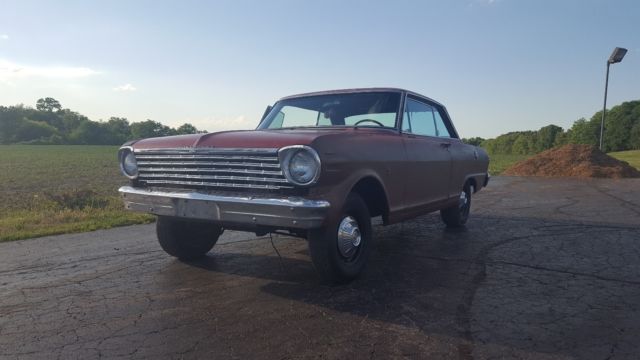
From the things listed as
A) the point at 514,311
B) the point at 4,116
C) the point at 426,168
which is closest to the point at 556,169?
the point at 426,168

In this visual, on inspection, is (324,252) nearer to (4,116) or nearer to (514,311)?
(514,311)

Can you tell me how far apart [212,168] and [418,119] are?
267cm

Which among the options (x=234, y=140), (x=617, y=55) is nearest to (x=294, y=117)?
(x=234, y=140)

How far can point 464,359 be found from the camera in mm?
2627

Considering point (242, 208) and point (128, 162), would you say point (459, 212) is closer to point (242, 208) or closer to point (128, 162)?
point (242, 208)

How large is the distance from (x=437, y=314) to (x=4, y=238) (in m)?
5.76

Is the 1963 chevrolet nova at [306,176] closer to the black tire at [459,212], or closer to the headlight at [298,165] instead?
the headlight at [298,165]

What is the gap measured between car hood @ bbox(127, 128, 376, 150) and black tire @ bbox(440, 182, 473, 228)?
3.32 meters

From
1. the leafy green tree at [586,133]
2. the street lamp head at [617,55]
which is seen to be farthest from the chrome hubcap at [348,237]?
the leafy green tree at [586,133]

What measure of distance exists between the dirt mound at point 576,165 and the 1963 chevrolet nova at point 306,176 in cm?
1441

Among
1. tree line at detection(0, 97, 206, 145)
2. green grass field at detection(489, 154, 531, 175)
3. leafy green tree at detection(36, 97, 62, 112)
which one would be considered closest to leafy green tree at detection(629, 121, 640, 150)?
green grass field at detection(489, 154, 531, 175)

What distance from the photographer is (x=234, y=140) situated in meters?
3.76

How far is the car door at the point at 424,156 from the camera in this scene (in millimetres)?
4897

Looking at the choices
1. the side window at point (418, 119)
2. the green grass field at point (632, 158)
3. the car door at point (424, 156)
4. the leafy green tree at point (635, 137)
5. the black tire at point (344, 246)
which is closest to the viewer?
the black tire at point (344, 246)
